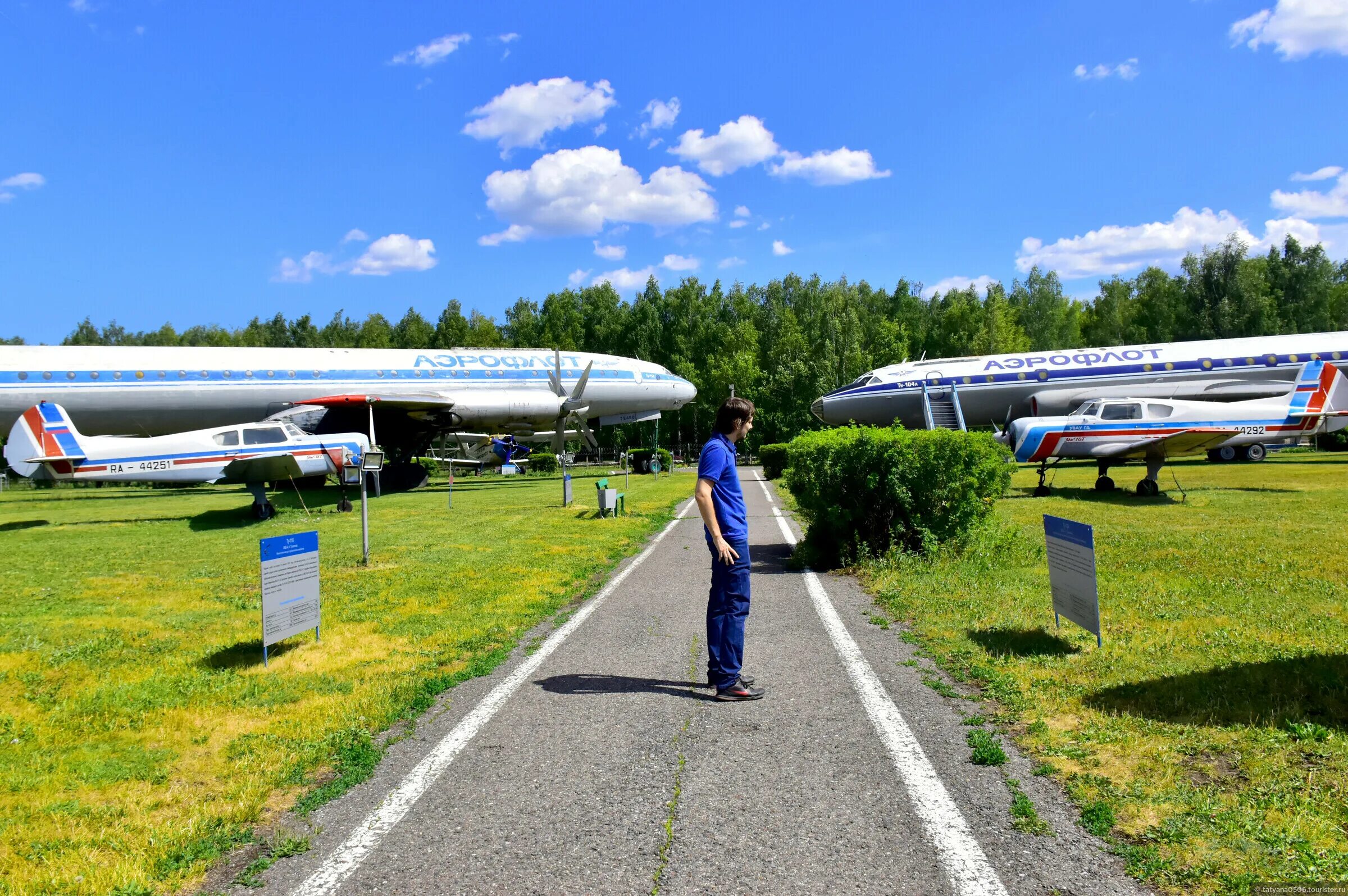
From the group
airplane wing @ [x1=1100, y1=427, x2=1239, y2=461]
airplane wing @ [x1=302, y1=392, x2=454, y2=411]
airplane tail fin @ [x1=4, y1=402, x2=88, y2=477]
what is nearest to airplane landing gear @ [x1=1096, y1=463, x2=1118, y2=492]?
airplane wing @ [x1=1100, y1=427, x2=1239, y2=461]

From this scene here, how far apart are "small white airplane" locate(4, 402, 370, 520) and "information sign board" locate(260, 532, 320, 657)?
1213 cm

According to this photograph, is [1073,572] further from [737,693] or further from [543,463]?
[543,463]

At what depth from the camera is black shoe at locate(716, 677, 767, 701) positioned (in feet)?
17.1

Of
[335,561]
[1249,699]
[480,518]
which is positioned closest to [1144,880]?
[1249,699]

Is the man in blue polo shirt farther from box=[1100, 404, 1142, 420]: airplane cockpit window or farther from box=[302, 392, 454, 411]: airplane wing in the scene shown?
box=[302, 392, 454, 411]: airplane wing

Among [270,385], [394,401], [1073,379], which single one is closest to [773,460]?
[1073,379]

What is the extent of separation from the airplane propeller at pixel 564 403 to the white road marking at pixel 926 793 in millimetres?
22892

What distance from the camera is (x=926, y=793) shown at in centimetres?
373

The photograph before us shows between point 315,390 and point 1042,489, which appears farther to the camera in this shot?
point 315,390

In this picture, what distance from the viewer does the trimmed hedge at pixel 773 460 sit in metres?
Result: 31.8

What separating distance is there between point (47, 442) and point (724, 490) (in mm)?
18386

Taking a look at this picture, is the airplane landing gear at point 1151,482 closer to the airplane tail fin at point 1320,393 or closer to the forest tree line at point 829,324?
the airplane tail fin at point 1320,393

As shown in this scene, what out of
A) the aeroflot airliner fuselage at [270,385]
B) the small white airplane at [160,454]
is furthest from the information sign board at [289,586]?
the aeroflot airliner fuselage at [270,385]

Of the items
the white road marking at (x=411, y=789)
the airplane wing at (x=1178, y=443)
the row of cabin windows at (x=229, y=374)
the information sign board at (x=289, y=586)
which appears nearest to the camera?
the white road marking at (x=411, y=789)
